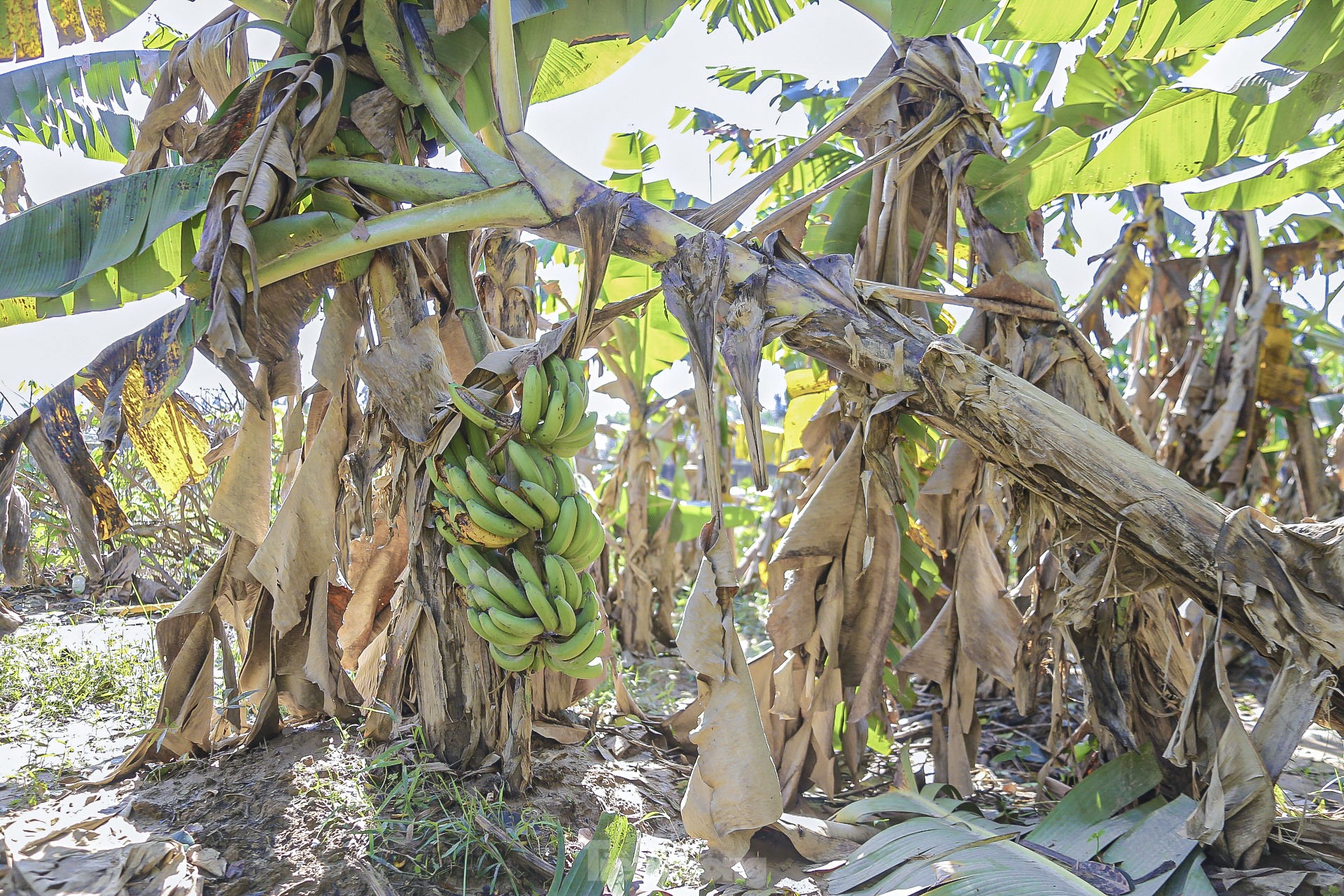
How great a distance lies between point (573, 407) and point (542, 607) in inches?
19.6

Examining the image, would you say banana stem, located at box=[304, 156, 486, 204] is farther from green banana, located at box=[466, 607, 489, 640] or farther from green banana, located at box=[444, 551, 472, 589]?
green banana, located at box=[466, 607, 489, 640]

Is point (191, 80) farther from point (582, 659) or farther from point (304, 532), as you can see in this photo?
point (582, 659)

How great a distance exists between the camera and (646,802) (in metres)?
2.38

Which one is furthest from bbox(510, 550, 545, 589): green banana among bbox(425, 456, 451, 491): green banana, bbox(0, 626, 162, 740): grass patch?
bbox(0, 626, 162, 740): grass patch

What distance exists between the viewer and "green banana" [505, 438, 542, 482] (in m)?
1.96

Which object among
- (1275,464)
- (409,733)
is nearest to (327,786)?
(409,733)

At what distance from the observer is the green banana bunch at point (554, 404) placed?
192cm

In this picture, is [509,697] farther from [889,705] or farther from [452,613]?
[889,705]

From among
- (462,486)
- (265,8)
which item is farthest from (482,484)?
(265,8)

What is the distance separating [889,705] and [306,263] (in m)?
2.50

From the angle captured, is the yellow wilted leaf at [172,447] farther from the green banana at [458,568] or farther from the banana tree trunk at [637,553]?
the banana tree trunk at [637,553]

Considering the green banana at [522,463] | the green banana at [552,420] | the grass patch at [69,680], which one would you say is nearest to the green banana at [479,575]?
the green banana at [522,463]

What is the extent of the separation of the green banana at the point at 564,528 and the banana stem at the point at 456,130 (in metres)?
0.84

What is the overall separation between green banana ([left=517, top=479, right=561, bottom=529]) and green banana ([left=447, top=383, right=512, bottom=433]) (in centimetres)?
16
